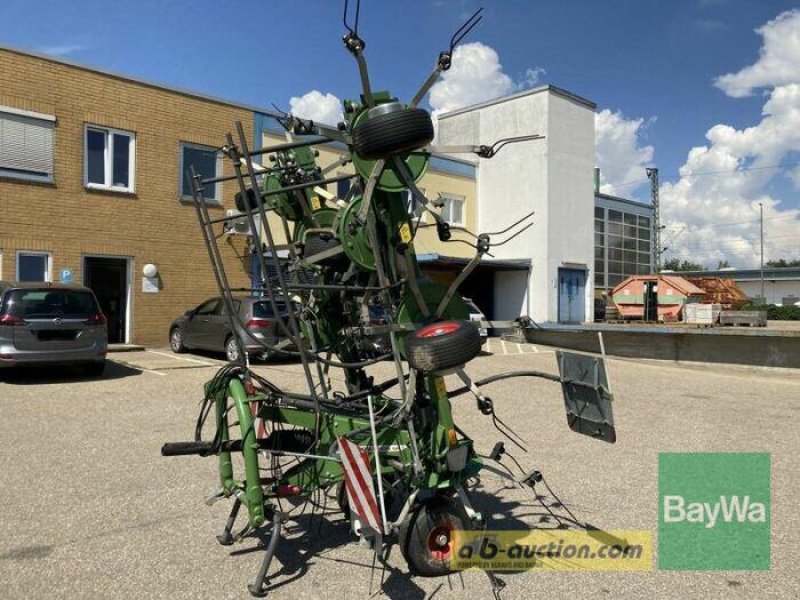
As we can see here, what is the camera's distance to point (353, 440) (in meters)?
4.55

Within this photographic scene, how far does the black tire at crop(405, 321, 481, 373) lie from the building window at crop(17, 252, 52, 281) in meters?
14.3

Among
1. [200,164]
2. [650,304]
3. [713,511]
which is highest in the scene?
[200,164]

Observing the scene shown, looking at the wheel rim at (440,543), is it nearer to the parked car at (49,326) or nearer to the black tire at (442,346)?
the black tire at (442,346)

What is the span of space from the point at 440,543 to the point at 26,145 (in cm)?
1528

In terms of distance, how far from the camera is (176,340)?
16.5m

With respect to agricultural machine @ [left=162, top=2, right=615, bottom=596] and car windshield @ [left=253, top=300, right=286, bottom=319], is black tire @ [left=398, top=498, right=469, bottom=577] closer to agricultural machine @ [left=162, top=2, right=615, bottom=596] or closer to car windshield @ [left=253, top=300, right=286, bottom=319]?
agricultural machine @ [left=162, top=2, right=615, bottom=596]

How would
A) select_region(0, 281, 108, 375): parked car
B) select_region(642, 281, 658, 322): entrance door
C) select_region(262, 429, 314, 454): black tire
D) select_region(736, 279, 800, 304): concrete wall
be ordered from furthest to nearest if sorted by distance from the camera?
1. select_region(736, 279, 800, 304): concrete wall
2. select_region(642, 281, 658, 322): entrance door
3. select_region(0, 281, 108, 375): parked car
4. select_region(262, 429, 314, 454): black tire

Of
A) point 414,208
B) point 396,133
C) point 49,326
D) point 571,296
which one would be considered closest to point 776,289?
point 571,296

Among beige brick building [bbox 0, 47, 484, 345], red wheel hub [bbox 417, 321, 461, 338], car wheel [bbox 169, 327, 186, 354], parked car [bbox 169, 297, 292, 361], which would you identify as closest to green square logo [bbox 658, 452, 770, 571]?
red wheel hub [bbox 417, 321, 461, 338]

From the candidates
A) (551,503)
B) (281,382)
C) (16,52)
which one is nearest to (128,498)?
(551,503)

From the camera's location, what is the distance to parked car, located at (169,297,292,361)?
47.0 ft

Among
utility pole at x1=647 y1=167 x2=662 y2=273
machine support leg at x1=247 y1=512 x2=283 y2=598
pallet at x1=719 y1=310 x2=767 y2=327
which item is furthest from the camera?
utility pole at x1=647 y1=167 x2=662 y2=273

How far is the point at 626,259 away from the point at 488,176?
588 inches

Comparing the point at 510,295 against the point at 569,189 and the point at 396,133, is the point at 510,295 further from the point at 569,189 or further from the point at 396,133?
the point at 396,133
